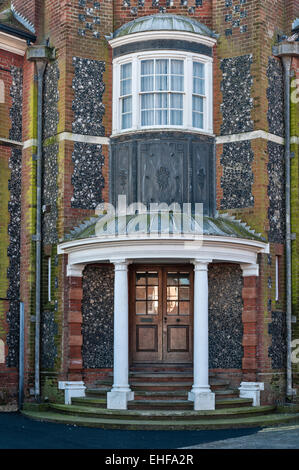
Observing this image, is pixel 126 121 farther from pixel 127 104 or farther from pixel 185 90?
pixel 185 90

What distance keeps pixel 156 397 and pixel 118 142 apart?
5.52 meters

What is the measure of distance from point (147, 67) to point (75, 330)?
5.85 meters

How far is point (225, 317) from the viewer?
1614cm

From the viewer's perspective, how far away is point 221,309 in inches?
639

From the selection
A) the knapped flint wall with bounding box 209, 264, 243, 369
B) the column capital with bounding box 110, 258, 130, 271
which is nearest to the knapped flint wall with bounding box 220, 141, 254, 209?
the knapped flint wall with bounding box 209, 264, 243, 369

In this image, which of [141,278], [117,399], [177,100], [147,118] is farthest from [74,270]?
[177,100]

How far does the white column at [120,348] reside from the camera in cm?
1477

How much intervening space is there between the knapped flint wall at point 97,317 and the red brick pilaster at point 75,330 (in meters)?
0.13

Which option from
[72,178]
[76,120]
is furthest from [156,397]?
→ [76,120]

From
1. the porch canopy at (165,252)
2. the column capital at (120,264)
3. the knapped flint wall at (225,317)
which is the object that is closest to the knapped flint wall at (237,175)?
the porch canopy at (165,252)

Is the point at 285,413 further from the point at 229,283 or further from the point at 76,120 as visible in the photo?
the point at 76,120

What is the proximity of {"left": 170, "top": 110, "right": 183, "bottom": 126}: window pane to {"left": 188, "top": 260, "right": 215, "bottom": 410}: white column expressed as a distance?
3250 millimetres

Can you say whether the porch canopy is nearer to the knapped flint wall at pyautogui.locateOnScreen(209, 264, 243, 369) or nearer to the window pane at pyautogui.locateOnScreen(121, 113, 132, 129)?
the knapped flint wall at pyautogui.locateOnScreen(209, 264, 243, 369)
